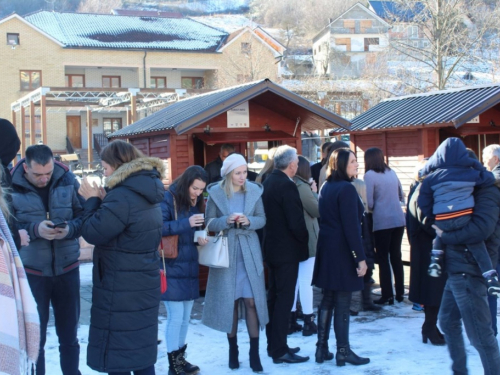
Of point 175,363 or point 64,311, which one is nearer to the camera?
point 64,311

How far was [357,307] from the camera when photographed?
23.7 ft

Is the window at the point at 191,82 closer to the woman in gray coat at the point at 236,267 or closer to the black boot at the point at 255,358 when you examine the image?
the woman in gray coat at the point at 236,267

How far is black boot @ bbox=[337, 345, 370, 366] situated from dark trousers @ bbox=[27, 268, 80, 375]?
7.25 ft

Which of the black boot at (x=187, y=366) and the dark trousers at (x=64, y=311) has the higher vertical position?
the dark trousers at (x=64, y=311)

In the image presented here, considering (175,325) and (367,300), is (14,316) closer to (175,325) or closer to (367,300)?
(175,325)

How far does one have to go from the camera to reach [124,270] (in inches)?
156

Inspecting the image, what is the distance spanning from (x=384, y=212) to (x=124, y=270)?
426 cm

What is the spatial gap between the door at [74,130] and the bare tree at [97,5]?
6330 cm

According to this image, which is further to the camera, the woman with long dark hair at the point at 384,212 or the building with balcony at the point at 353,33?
the building with balcony at the point at 353,33

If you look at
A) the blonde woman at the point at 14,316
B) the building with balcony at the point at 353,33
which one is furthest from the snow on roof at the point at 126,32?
the blonde woman at the point at 14,316

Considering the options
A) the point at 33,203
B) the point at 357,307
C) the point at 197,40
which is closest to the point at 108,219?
the point at 33,203

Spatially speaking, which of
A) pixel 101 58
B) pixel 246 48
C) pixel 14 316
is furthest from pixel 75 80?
pixel 14 316

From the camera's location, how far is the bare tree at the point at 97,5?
101875 millimetres

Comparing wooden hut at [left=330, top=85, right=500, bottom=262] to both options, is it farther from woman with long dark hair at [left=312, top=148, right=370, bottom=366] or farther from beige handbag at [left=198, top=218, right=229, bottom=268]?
beige handbag at [left=198, top=218, right=229, bottom=268]
